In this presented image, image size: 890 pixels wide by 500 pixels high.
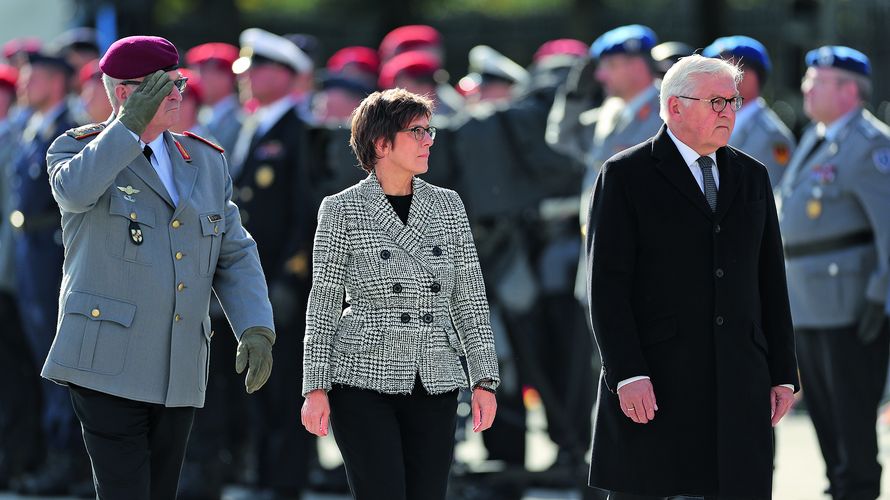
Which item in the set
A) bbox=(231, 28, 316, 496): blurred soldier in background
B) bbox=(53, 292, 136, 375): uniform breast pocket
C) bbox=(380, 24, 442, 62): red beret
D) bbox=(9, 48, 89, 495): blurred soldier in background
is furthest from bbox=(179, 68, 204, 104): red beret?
bbox=(53, 292, 136, 375): uniform breast pocket

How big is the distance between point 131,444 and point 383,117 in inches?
49.7

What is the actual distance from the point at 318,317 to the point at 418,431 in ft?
1.50

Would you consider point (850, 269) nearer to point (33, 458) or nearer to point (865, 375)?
point (865, 375)

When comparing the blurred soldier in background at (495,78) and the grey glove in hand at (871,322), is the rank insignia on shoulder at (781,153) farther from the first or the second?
the blurred soldier in background at (495,78)

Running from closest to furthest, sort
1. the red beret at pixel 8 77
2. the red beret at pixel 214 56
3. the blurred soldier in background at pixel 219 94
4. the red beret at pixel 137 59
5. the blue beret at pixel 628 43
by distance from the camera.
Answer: the red beret at pixel 137 59 < the blue beret at pixel 628 43 < the blurred soldier in background at pixel 219 94 < the red beret at pixel 214 56 < the red beret at pixel 8 77

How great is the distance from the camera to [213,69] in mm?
9922

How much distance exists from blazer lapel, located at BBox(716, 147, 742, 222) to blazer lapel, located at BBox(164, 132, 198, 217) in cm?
165

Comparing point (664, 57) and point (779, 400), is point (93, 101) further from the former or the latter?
point (779, 400)

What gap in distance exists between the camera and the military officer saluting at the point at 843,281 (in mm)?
7297

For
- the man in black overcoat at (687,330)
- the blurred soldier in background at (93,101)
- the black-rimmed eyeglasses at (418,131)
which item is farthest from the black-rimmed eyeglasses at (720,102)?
the blurred soldier in background at (93,101)

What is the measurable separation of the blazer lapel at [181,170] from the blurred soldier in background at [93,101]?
3.10 m

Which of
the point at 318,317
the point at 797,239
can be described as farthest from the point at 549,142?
the point at 318,317

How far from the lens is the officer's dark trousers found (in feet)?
23.9

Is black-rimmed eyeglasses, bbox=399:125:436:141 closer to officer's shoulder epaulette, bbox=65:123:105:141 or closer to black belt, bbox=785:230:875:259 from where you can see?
officer's shoulder epaulette, bbox=65:123:105:141
